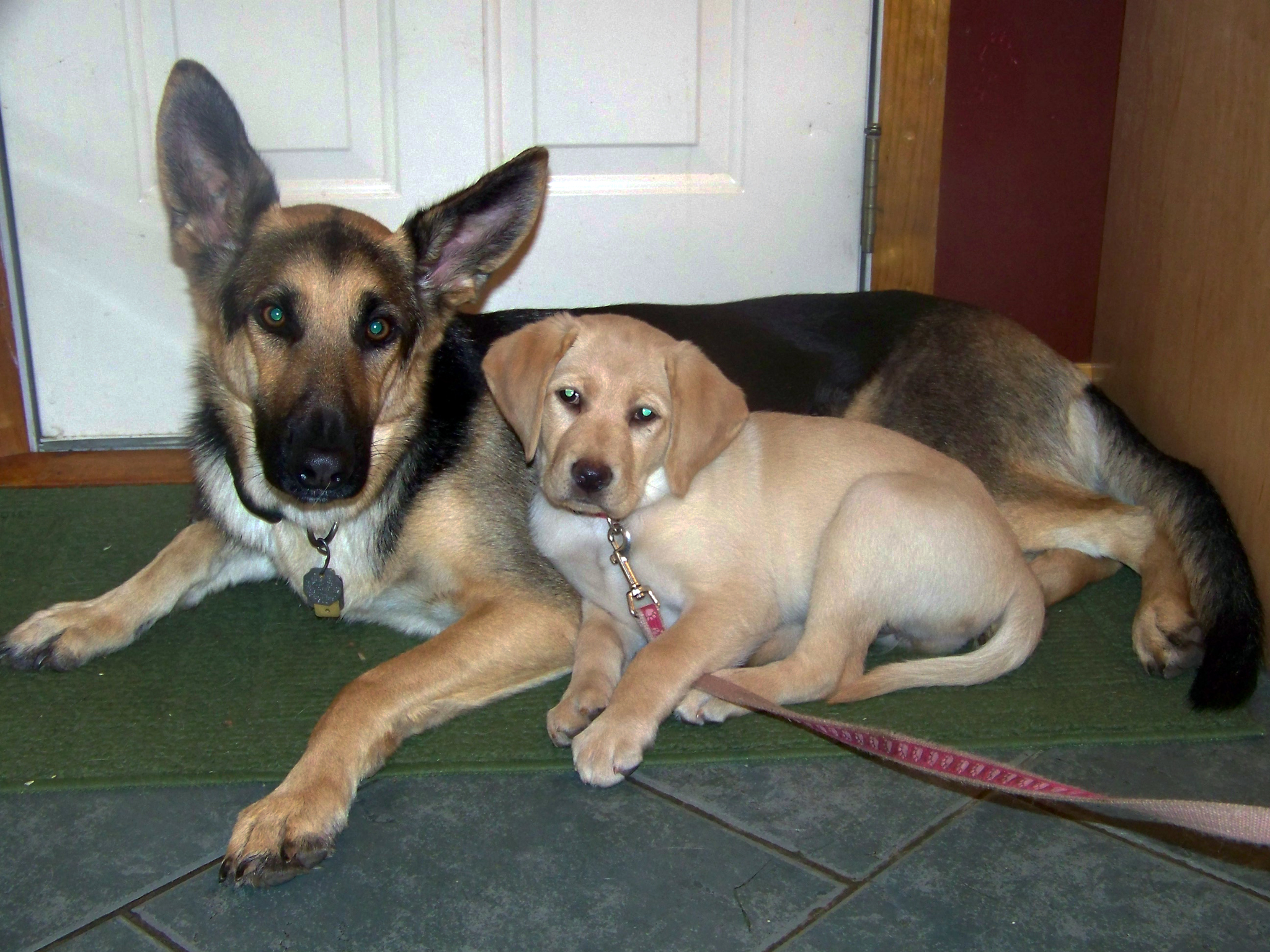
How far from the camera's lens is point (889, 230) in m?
4.09

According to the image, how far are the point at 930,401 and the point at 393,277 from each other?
63.8 inches

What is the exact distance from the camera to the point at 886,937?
184 cm

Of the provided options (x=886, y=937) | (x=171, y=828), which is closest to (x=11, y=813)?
(x=171, y=828)

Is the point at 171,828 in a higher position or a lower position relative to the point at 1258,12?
lower

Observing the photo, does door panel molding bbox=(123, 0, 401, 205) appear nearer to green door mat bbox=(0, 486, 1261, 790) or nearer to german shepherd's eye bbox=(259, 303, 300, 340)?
german shepherd's eye bbox=(259, 303, 300, 340)

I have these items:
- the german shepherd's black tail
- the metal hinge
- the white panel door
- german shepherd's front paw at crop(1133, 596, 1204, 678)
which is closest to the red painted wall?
the metal hinge

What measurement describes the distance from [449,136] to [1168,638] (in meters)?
2.83

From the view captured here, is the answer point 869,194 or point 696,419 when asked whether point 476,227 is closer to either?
point 696,419

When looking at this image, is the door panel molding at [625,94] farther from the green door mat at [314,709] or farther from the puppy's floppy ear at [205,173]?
the green door mat at [314,709]

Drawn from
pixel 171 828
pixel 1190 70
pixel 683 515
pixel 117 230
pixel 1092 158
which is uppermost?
pixel 1190 70

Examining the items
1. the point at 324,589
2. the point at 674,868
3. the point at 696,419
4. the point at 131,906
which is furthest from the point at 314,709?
the point at 696,419

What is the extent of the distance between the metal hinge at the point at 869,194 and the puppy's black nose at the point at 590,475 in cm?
219

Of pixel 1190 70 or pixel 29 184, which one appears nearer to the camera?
pixel 1190 70

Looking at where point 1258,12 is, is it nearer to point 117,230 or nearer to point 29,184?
point 117,230
